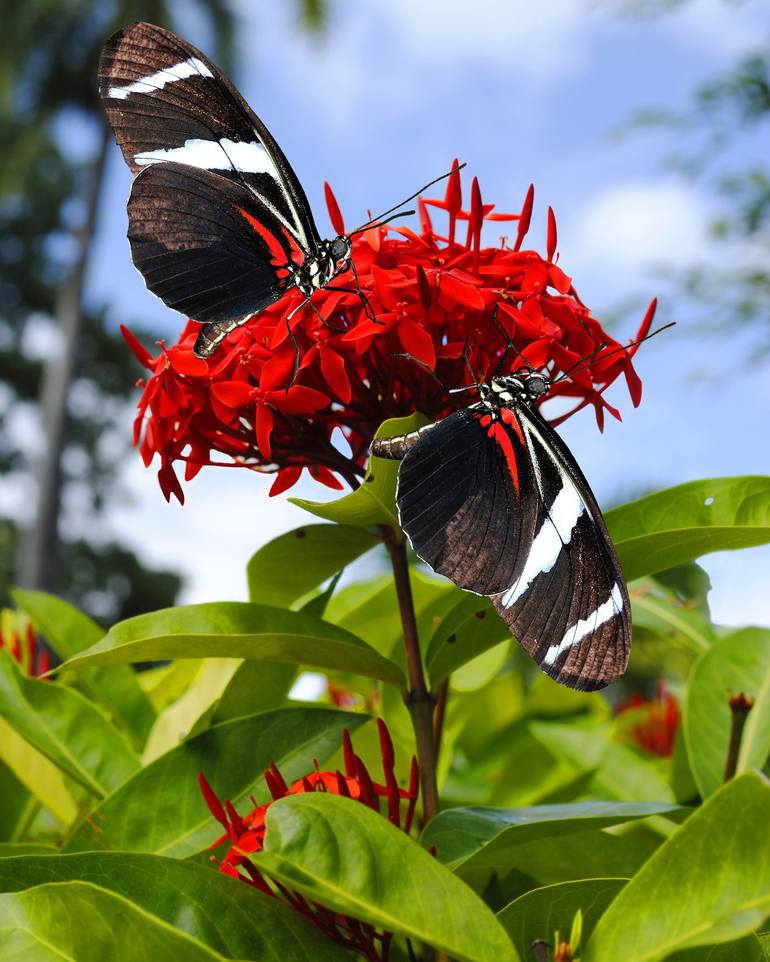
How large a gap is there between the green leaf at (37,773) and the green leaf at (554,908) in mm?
780

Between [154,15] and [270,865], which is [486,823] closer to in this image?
[270,865]

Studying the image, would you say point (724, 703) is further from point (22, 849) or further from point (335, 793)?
point (22, 849)

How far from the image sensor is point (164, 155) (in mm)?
1122

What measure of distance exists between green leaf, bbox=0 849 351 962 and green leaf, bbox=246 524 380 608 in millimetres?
343

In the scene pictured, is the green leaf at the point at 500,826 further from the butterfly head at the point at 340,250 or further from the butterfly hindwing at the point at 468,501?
the butterfly head at the point at 340,250

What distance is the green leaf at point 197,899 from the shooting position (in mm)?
854

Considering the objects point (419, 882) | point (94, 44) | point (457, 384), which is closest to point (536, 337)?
point (457, 384)

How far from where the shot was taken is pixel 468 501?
1005mm

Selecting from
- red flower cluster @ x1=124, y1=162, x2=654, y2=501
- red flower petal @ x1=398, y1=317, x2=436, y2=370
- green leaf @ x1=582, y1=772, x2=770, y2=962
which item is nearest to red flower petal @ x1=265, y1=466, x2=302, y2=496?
red flower cluster @ x1=124, y1=162, x2=654, y2=501

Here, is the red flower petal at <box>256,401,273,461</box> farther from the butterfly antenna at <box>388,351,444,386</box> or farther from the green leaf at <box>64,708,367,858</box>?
the green leaf at <box>64,708,367,858</box>

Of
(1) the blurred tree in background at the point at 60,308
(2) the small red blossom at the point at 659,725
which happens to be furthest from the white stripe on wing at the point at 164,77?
(1) the blurred tree in background at the point at 60,308

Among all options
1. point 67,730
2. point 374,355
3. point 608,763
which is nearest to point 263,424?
point 374,355

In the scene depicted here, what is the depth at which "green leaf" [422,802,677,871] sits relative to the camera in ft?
3.13

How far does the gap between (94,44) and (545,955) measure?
2382 cm
